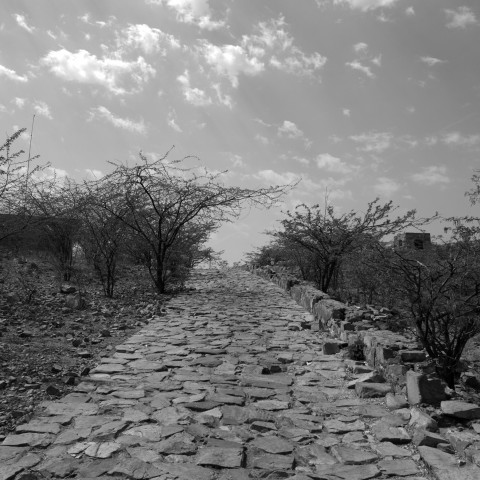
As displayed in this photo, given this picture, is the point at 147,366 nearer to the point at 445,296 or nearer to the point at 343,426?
the point at 343,426

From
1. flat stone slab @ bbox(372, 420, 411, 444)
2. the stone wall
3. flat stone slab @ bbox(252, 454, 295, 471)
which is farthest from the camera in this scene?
the stone wall

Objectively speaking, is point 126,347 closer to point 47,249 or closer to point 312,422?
point 312,422

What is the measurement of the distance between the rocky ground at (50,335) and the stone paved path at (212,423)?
245 mm

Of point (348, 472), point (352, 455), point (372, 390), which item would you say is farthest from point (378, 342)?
point (348, 472)

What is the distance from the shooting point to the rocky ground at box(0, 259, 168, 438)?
5.02m

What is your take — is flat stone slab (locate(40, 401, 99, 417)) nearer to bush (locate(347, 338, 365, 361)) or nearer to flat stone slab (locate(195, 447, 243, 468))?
flat stone slab (locate(195, 447, 243, 468))

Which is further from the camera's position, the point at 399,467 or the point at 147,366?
the point at 147,366

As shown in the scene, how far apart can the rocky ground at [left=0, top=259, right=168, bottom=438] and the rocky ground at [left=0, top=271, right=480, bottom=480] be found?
0.71 feet

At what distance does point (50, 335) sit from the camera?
739cm

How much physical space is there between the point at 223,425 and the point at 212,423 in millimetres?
99

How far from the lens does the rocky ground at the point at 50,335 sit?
5023mm

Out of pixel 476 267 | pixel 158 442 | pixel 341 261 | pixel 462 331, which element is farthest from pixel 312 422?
pixel 341 261

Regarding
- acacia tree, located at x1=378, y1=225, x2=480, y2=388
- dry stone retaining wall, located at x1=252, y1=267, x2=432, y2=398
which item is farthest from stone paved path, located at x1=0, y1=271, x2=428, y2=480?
acacia tree, located at x1=378, y1=225, x2=480, y2=388

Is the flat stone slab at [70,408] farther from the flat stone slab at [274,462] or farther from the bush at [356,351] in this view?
the bush at [356,351]
